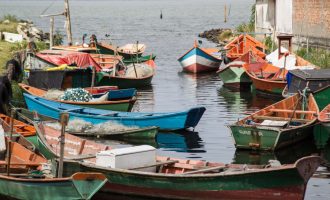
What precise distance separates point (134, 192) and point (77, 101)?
1088cm

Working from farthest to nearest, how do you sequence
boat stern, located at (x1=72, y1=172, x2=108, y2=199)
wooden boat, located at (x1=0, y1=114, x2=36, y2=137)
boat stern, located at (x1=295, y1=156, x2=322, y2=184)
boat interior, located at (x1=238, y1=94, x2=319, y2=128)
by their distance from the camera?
1. boat interior, located at (x1=238, y1=94, x2=319, y2=128)
2. wooden boat, located at (x1=0, y1=114, x2=36, y2=137)
3. boat stern, located at (x1=295, y1=156, x2=322, y2=184)
4. boat stern, located at (x1=72, y1=172, x2=108, y2=199)

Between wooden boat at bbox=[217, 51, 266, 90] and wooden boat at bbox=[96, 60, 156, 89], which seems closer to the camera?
wooden boat at bbox=[96, 60, 156, 89]

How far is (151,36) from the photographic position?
8312 cm

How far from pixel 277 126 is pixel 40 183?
28.3ft

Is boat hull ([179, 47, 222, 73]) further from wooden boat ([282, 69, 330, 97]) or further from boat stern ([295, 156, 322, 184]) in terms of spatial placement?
boat stern ([295, 156, 322, 184])

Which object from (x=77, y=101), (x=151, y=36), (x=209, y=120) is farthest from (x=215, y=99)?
(x=151, y=36)

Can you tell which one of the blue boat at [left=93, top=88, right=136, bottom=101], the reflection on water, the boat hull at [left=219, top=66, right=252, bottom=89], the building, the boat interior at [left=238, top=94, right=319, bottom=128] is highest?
the building

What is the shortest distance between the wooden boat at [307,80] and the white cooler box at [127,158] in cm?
936

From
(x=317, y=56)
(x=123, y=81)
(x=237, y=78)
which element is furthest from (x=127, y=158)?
(x=317, y=56)

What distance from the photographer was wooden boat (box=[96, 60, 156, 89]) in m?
35.3

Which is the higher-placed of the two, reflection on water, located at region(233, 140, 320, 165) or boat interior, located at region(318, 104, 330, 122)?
boat interior, located at region(318, 104, 330, 122)

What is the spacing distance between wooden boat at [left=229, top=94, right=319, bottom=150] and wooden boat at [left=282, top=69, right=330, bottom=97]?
170 cm

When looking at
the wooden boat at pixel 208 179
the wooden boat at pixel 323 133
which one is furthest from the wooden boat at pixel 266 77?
the wooden boat at pixel 208 179

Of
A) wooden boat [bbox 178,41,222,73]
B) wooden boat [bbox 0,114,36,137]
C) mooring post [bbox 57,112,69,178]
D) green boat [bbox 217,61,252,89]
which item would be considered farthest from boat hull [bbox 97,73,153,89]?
mooring post [bbox 57,112,69,178]
